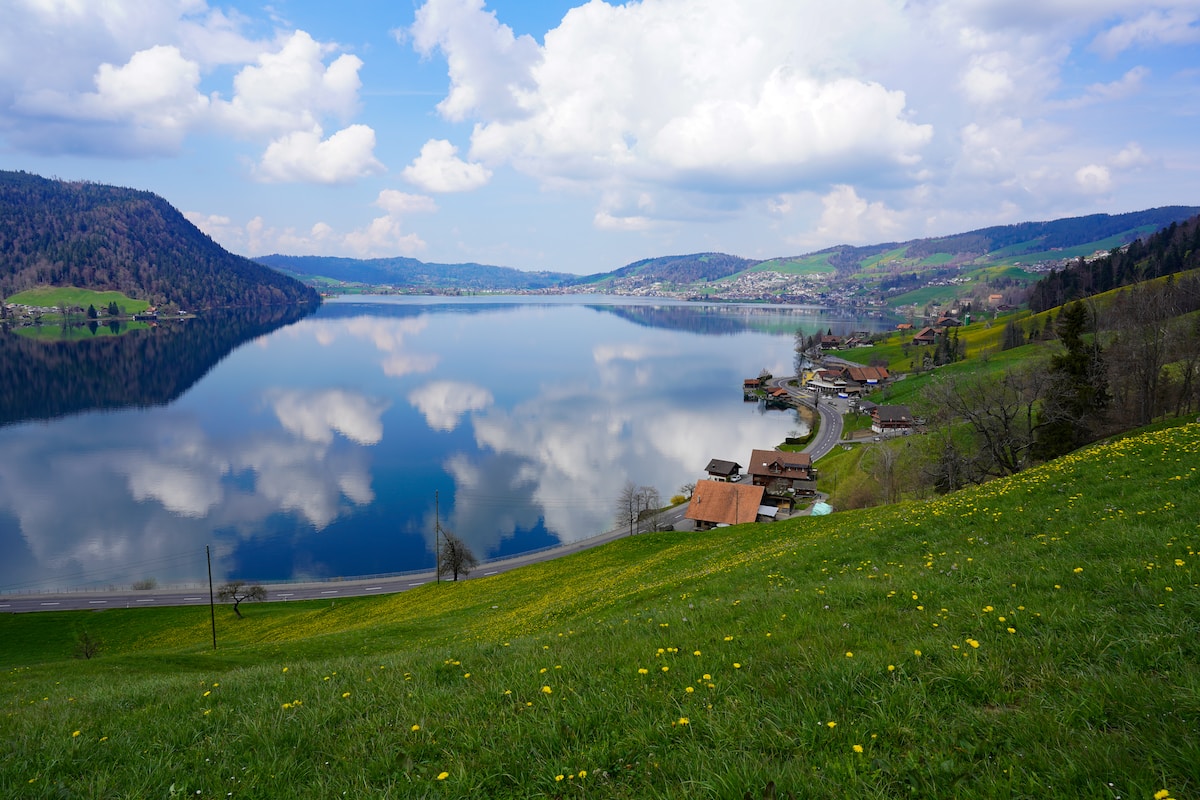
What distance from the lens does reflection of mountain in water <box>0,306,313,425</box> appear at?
119769mm

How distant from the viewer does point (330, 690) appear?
26.6 ft

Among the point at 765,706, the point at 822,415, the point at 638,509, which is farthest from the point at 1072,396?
the point at 822,415

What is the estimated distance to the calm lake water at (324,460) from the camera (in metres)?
61.6

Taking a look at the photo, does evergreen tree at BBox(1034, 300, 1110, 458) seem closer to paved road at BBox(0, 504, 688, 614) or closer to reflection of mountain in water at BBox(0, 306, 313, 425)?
paved road at BBox(0, 504, 688, 614)

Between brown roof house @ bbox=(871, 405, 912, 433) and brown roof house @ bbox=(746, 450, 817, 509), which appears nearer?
brown roof house @ bbox=(746, 450, 817, 509)

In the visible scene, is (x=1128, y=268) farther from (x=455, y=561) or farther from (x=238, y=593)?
(x=238, y=593)

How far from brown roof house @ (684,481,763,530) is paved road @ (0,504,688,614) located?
51.6 feet

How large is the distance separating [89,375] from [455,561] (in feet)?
515

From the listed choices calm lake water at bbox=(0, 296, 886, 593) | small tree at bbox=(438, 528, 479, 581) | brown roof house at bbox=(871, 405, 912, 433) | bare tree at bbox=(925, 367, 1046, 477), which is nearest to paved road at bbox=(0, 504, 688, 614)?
small tree at bbox=(438, 528, 479, 581)

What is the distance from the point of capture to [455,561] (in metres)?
52.6

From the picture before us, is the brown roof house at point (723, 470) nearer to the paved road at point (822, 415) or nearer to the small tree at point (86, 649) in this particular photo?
the paved road at point (822, 415)

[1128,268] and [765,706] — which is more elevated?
[1128,268]

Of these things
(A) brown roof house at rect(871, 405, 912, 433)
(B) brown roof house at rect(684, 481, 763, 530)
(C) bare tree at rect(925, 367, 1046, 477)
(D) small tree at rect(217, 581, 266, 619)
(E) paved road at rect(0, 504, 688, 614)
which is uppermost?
(C) bare tree at rect(925, 367, 1046, 477)

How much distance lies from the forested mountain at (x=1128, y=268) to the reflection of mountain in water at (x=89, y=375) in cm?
21920
